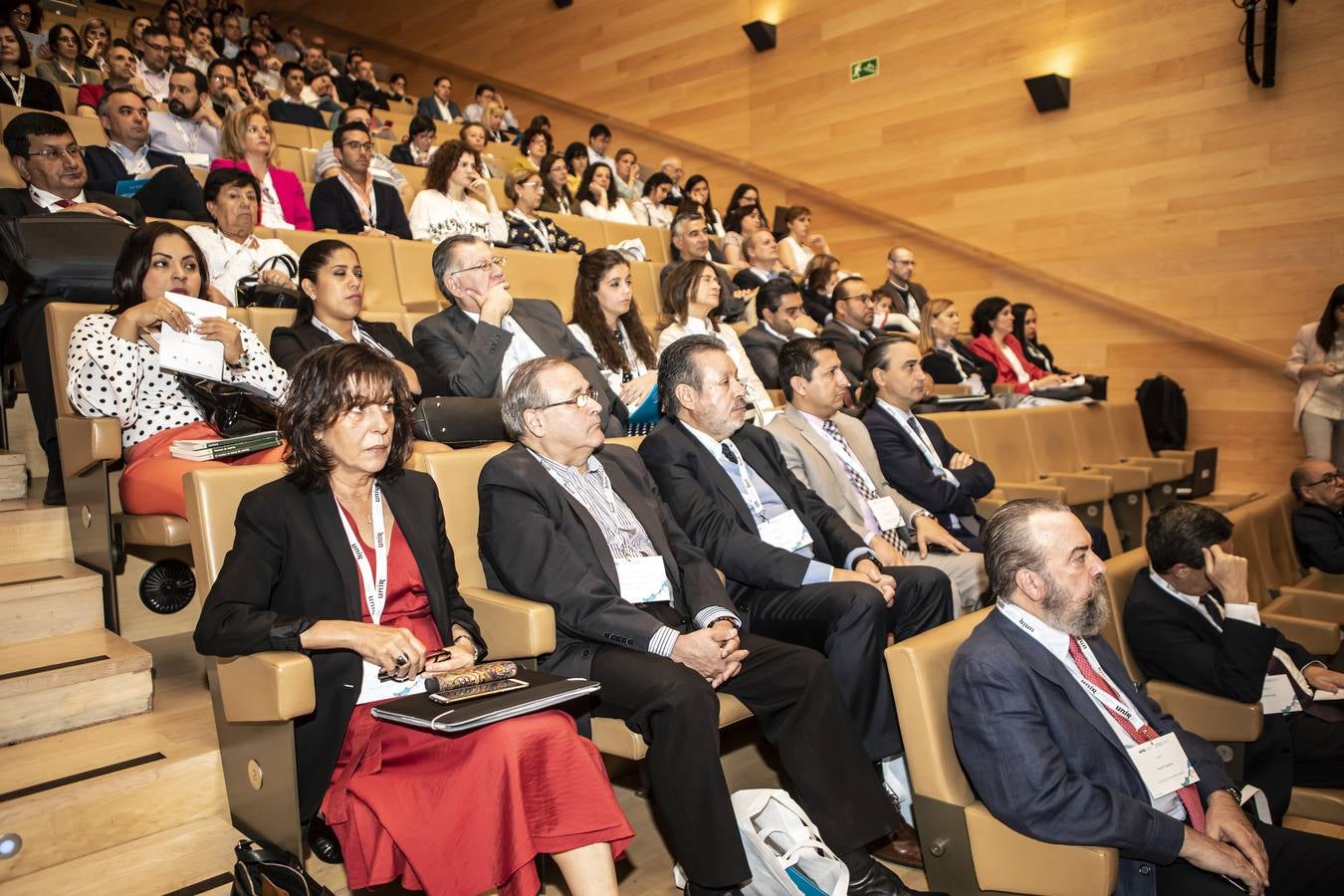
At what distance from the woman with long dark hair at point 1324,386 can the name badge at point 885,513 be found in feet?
10.1

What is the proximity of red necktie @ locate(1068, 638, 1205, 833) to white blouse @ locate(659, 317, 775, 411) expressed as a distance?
1.85m

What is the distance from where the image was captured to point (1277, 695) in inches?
85.0

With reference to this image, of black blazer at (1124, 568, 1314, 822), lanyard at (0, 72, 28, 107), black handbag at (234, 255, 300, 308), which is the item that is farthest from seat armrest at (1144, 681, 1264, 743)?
lanyard at (0, 72, 28, 107)

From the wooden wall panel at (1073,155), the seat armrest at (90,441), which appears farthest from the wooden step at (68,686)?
the wooden wall panel at (1073,155)

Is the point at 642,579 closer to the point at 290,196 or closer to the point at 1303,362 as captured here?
the point at 290,196

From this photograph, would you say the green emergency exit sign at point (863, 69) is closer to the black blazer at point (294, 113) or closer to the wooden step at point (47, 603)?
the black blazer at point (294, 113)

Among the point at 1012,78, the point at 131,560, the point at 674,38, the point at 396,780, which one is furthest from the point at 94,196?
the point at 674,38

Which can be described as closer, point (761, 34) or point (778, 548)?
point (778, 548)

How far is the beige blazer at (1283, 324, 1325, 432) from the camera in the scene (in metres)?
4.59

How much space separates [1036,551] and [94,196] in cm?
298

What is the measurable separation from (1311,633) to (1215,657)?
74cm

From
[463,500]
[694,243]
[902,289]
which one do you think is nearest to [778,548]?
[463,500]

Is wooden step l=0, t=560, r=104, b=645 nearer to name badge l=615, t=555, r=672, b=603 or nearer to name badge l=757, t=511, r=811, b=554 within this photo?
A: name badge l=615, t=555, r=672, b=603

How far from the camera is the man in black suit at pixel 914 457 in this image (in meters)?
2.88
